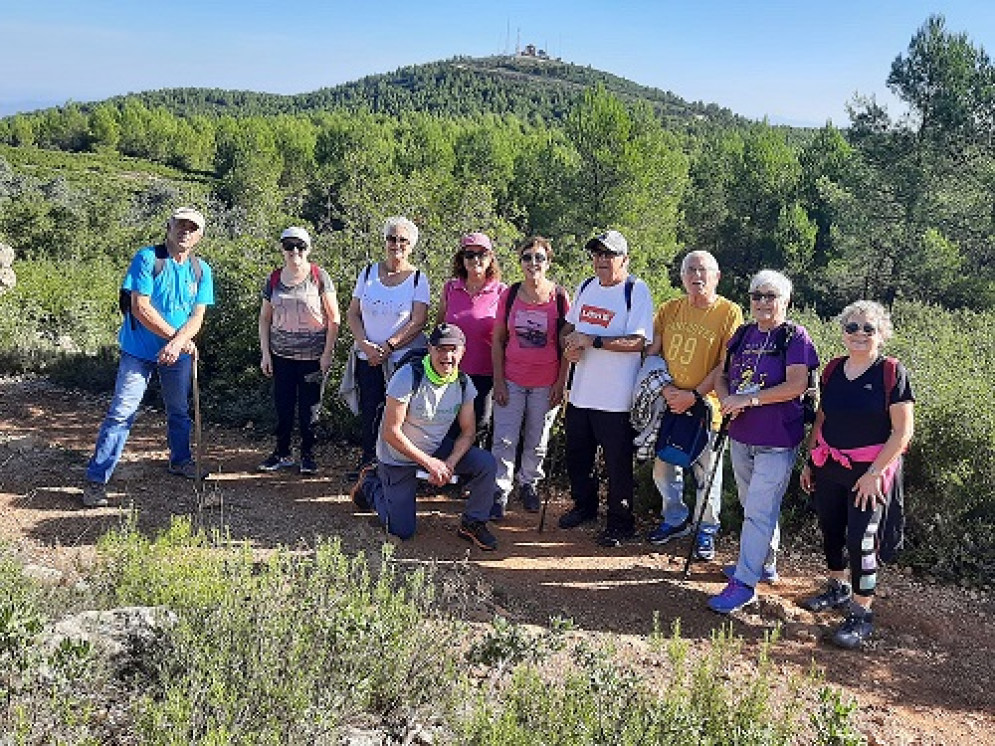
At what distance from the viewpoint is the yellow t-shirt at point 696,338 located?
420 centimetres

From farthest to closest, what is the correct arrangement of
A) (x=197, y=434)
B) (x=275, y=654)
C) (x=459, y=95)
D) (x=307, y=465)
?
1. (x=459, y=95)
2. (x=307, y=465)
3. (x=197, y=434)
4. (x=275, y=654)

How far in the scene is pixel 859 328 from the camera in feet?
11.6

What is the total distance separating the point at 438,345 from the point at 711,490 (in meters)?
1.73

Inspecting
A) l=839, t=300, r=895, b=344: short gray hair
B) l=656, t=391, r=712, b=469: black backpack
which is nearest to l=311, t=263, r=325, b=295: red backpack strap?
l=656, t=391, r=712, b=469: black backpack

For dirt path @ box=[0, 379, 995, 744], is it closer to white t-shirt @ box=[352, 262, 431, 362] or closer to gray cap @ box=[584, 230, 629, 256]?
white t-shirt @ box=[352, 262, 431, 362]

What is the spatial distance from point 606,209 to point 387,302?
914 inches

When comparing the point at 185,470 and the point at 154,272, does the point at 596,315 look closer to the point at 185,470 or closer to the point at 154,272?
the point at 154,272

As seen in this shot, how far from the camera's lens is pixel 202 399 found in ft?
23.4

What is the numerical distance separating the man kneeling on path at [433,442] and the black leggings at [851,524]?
1.77m

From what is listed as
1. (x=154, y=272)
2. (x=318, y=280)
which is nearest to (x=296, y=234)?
(x=318, y=280)

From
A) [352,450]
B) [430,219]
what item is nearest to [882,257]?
[430,219]

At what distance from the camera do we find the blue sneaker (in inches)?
155

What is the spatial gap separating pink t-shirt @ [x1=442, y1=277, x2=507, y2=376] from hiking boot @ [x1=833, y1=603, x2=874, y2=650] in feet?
7.76

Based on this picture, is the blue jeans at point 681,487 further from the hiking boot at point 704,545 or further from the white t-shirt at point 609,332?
the white t-shirt at point 609,332
